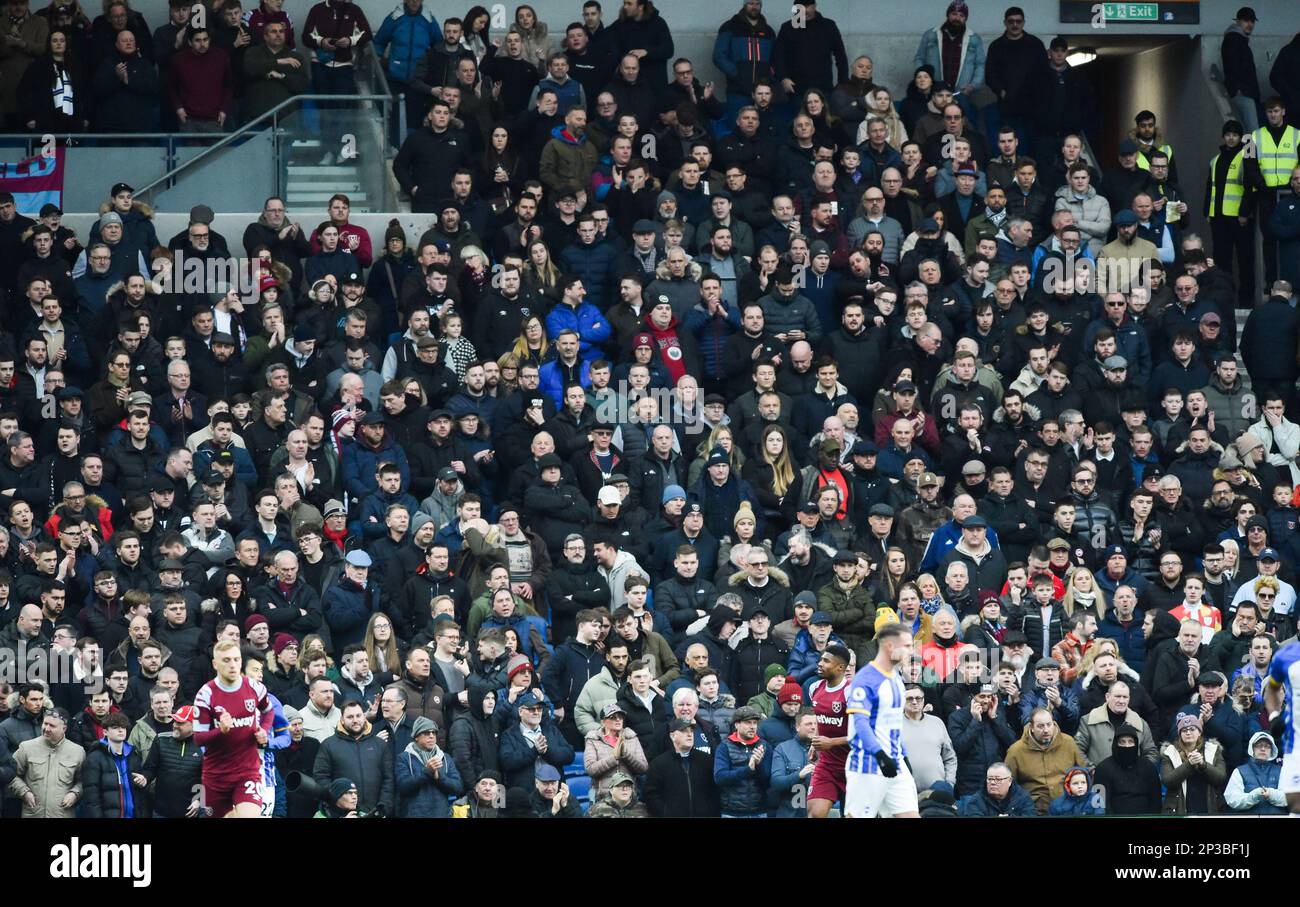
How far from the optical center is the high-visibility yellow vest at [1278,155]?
2220cm

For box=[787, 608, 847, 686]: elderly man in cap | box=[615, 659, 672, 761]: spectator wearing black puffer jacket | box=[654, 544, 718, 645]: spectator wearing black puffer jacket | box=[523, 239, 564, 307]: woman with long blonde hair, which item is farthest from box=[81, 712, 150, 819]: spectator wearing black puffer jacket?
box=[523, 239, 564, 307]: woman with long blonde hair

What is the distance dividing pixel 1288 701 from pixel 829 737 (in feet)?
9.31

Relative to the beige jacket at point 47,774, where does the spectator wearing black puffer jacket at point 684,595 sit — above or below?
above

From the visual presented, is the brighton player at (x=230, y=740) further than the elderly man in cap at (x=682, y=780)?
No

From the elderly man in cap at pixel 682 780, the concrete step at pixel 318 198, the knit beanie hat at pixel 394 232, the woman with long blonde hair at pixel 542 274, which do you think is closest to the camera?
the elderly man in cap at pixel 682 780

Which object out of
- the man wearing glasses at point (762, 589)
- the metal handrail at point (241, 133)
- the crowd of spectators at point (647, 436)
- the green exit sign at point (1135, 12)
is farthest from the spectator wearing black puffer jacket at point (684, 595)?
the green exit sign at point (1135, 12)

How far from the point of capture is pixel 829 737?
48.4ft

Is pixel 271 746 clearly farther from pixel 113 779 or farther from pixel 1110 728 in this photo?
pixel 1110 728

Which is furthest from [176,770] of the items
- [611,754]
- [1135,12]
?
[1135,12]

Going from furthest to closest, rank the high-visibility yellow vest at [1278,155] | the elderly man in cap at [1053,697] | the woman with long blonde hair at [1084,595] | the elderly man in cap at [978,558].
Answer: the high-visibility yellow vest at [1278,155] < the elderly man in cap at [978,558] < the woman with long blonde hair at [1084,595] < the elderly man in cap at [1053,697]
